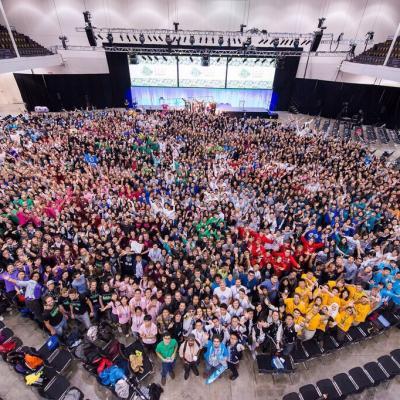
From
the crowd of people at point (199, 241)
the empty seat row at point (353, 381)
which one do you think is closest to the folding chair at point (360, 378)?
the empty seat row at point (353, 381)

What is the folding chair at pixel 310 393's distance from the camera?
4.52 m

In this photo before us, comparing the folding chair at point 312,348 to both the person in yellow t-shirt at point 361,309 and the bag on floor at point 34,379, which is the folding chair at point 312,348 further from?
the bag on floor at point 34,379

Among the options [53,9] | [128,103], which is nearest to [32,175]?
[128,103]

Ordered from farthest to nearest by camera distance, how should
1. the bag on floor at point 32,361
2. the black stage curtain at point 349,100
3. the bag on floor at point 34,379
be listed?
the black stage curtain at point 349,100, the bag on floor at point 32,361, the bag on floor at point 34,379

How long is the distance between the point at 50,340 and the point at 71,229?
282 cm

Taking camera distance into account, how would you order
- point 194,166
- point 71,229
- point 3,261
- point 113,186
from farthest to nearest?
1. point 194,166
2. point 113,186
3. point 71,229
4. point 3,261

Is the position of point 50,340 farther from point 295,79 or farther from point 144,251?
point 295,79

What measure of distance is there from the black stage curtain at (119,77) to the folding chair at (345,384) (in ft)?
73.2

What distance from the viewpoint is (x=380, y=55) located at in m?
17.0

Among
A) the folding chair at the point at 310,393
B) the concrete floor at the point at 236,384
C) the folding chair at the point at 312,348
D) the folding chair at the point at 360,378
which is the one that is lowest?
the concrete floor at the point at 236,384

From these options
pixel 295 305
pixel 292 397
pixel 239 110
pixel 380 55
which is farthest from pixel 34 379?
pixel 380 55

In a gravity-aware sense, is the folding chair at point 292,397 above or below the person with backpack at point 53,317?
below

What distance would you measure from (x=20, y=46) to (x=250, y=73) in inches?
640

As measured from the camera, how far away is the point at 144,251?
6637 mm
